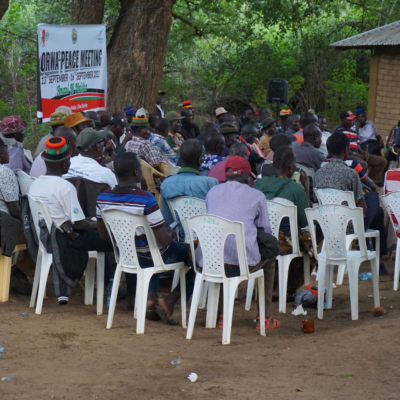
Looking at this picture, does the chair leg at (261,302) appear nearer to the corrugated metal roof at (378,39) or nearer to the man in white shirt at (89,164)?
the man in white shirt at (89,164)

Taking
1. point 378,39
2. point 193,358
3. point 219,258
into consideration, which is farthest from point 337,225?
point 378,39

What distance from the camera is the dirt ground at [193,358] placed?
3.68m

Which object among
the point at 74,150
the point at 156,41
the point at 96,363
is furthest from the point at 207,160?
the point at 156,41

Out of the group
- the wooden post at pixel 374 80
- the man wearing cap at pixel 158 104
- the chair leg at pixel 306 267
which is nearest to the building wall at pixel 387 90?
the wooden post at pixel 374 80

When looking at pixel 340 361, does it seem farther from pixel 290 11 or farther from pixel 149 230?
pixel 290 11

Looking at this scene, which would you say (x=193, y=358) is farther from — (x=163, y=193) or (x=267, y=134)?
(x=267, y=134)

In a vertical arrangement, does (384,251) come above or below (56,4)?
below

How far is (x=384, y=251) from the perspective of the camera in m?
6.77

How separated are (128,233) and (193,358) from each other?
45.9 inches

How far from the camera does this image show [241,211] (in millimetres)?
4828

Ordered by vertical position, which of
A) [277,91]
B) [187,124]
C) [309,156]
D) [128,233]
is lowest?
[128,233]

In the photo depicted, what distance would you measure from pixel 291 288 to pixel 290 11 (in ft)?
50.7

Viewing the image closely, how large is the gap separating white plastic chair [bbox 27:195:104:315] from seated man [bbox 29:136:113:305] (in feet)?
0.24

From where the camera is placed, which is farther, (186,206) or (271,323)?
(186,206)
